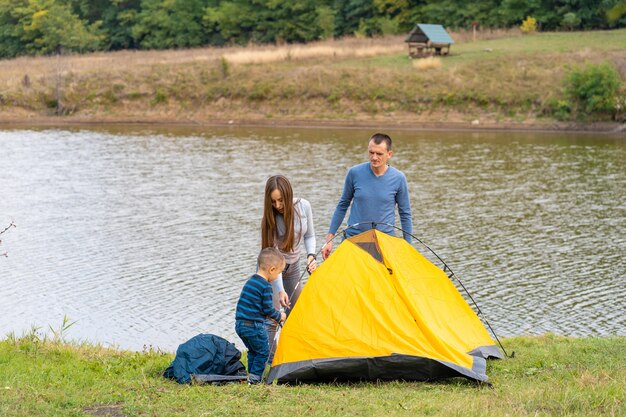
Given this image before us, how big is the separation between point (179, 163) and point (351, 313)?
24.8m

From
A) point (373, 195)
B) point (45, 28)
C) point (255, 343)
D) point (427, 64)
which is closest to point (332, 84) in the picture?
point (427, 64)

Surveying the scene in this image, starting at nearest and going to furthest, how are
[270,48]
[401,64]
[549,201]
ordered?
[549,201]
[401,64]
[270,48]

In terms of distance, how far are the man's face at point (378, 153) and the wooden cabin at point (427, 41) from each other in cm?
4385

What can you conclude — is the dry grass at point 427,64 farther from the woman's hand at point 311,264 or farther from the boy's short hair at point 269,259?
the boy's short hair at point 269,259

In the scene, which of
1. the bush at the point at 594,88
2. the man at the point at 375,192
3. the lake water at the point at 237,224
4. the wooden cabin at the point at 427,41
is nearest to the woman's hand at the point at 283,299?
the man at the point at 375,192

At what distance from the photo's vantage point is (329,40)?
210 ft

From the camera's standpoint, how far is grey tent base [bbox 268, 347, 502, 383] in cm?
816

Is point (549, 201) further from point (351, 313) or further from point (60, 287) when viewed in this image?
point (351, 313)

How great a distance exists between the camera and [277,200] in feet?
27.7

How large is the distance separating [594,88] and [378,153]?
35186 millimetres

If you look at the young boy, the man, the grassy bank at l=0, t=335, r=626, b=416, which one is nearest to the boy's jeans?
the young boy

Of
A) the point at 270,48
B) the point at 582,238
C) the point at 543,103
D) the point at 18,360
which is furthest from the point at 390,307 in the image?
the point at 270,48

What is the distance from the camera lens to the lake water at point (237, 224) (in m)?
13.9

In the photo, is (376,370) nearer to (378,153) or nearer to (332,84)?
(378,153)
